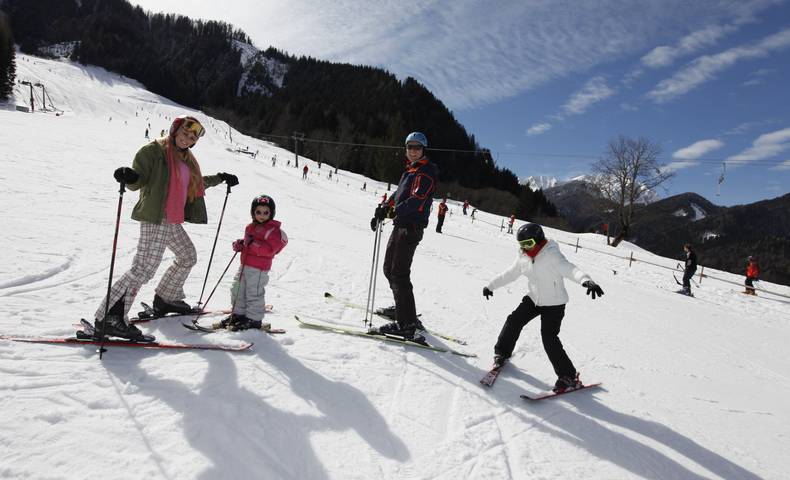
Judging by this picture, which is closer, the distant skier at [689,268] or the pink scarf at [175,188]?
the pink scarf at [175,188]

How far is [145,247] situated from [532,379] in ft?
13.0

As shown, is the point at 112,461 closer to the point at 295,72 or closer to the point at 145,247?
the point at 145,247

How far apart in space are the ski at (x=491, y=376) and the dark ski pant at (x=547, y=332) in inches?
6.2

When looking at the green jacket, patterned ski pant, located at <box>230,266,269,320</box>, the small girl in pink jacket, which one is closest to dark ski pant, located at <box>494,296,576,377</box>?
the small girl in pink jacket

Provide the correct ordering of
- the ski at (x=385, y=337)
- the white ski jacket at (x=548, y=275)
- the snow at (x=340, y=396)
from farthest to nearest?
1. the ski at (x=385, y=337)
2. the white ski jacket at (x=548, y=275)
3. the snow at (x=340, y=396)

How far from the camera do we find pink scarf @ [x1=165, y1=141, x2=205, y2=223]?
3525 millimetres

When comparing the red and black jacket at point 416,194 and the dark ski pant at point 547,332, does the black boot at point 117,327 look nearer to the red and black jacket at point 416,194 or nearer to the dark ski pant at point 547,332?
the red and black jacket at point 416,194

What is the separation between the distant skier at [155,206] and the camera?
3.33m

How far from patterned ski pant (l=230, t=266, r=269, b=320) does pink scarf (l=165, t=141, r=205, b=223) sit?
2.68 ft

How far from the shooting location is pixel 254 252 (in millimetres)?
3996

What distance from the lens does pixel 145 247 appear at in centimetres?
345

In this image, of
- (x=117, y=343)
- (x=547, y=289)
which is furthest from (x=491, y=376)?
(x=117, y=343)

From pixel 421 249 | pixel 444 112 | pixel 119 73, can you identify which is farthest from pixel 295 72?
pixel 421 249

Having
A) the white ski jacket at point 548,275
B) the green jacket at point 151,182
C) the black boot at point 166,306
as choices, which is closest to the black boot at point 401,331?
the white ski jacket at point 548,275
